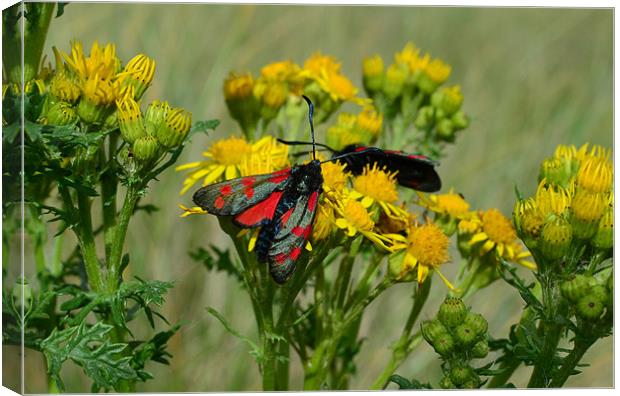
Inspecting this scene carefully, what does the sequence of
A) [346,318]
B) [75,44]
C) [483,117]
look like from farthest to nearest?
1. [483,117]
2. [346,318]
3. [75,44]

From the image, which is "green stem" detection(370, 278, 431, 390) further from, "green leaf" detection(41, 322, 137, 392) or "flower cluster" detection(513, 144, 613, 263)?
"green leaf" detection(41, 322, 137, 392)

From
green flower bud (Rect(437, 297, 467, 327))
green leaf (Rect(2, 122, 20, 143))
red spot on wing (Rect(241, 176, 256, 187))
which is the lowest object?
green flower bud (Rect(437, 297, 467, 327))

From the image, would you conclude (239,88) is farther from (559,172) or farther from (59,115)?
(559,172)

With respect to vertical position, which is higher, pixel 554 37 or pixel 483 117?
pixel 554 37

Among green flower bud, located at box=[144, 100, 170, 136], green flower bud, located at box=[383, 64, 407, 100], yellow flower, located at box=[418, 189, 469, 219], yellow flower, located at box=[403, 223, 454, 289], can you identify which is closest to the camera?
green flower bud, located at box=[144, 100, 170, 136]

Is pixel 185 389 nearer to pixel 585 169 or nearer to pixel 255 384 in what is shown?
pixel 255 384

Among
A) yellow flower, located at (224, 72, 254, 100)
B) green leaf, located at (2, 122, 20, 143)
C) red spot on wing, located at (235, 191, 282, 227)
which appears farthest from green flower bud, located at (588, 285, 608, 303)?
green leaf, located at (2, 122, 20, 143)

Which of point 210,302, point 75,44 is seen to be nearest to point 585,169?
point 75,44
